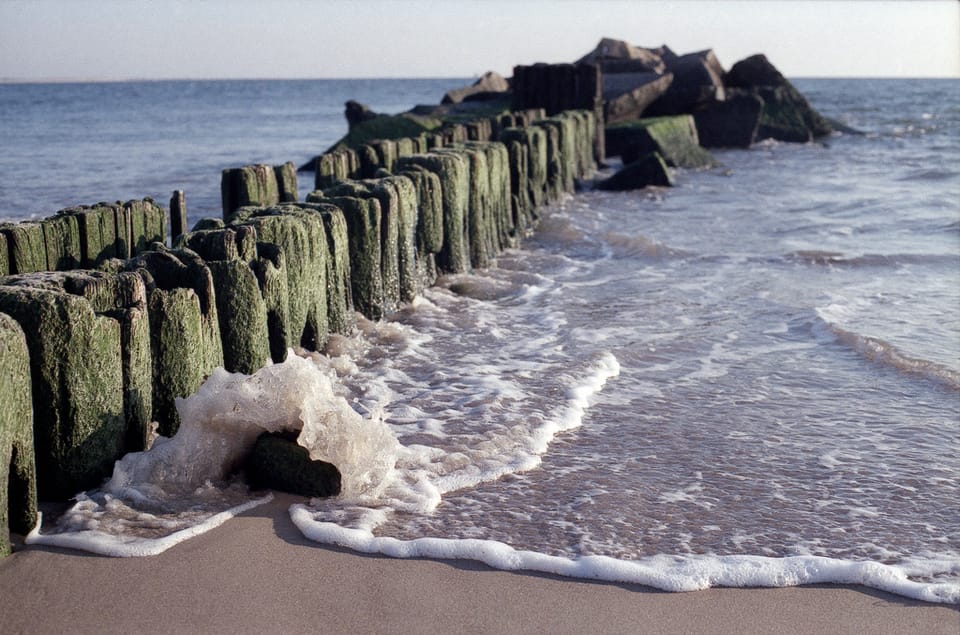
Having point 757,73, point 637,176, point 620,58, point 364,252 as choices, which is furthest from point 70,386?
point 757,73

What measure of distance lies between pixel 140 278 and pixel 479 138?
8.32 metres

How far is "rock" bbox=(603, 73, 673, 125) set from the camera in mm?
21375

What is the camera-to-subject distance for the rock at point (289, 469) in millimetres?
4004

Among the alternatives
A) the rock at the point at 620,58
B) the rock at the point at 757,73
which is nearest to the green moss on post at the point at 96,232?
the rock at the point at 620,58

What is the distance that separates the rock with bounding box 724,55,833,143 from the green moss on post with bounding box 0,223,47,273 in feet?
77.5

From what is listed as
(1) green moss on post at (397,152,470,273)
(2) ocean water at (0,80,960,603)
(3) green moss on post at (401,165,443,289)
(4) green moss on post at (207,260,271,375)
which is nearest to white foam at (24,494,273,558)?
(2) ocean water at (0,80,960,603)

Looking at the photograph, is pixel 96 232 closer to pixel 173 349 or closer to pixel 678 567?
pixel 173 349

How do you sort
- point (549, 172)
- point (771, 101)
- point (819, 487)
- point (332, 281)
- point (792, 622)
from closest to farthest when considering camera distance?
1. point (792, 622)
2. point (819, 487)
3. point (332, 281)
4. point (549, 172)
5. point (771, 101)

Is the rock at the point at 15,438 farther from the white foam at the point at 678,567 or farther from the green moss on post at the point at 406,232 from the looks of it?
the green moss on post at the point at 406,232

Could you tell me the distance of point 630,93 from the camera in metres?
21.5

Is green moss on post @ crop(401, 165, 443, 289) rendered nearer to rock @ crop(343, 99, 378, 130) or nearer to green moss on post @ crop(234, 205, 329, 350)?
green moss on post @ crop(234, 205, 329, 350)

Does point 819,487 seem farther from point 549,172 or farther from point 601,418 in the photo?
point 549,172

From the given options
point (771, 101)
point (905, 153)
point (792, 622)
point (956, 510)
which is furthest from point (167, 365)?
point (771, 101)

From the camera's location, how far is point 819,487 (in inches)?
171
